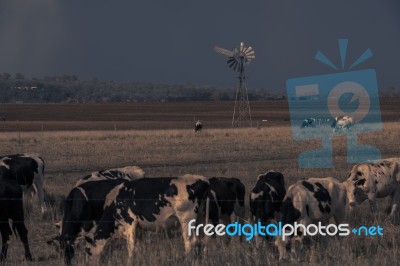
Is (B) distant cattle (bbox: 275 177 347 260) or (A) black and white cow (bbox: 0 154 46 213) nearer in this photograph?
(B) distant cattle (bbox: 275 177 347 260)

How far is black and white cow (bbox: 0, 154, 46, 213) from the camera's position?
1822 centimetres

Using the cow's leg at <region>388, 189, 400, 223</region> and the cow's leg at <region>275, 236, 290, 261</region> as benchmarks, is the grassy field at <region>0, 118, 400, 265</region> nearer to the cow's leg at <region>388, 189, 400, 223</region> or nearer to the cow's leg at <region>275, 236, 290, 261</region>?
the cow's leg at <region>275, 236, 290, 261</region>

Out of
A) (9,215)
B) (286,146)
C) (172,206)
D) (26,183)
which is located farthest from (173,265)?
(286,146)

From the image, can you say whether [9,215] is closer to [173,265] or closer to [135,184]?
[135,184]

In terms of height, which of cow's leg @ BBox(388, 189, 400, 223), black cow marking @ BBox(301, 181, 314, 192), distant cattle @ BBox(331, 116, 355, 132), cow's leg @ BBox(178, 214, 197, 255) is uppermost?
distant cattle @ BBox(331, 116, 355, 132)

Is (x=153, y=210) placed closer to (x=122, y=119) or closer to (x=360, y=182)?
(x=360, y=182)

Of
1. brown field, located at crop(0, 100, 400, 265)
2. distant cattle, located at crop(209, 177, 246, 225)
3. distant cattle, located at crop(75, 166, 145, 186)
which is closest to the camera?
brown field, located at crop(0, 100, 400, 265)

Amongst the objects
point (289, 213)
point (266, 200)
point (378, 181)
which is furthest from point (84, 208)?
point (378, 181)

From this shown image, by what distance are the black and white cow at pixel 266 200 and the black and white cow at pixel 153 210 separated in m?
1.68

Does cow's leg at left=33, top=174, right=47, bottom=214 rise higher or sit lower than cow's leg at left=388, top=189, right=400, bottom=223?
higher

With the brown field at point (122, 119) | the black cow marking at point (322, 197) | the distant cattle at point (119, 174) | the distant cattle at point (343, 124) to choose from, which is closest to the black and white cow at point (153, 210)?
the black cow marking at point (322, 197)

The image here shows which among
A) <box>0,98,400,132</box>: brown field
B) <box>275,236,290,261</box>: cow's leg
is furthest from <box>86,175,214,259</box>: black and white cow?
<box>0,98,400,132</box>: brown field

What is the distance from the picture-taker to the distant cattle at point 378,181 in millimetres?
16359

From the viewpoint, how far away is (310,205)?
1236 centimetres
